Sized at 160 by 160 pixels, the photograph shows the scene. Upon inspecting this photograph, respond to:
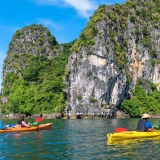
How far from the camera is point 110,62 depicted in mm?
59906

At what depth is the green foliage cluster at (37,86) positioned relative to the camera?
2659 inches

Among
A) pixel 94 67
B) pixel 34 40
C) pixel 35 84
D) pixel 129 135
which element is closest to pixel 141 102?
pixel 94 67

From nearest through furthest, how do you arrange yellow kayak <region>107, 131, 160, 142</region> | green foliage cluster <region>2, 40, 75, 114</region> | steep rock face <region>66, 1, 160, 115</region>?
1. yellow kayak <region>107, 131, 160, 142</region>
2. steep rock face <region>66, 1, 160, 115</region>
3. green foliage cluster <region>2, 40, 75, 114</region>

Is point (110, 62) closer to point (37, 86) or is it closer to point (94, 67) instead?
point (94, 67)

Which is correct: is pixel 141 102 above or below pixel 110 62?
below

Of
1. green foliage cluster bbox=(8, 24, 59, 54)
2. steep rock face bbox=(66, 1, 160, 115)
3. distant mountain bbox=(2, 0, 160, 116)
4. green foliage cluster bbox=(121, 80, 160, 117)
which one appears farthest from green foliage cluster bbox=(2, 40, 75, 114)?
green foliage cluster bbox=(121, 80, 160, 117)

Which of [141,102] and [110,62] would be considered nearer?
[110,62]

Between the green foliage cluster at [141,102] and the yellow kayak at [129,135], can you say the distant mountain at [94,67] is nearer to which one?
the green foliage cluster at [141,102]

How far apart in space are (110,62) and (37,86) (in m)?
23.7

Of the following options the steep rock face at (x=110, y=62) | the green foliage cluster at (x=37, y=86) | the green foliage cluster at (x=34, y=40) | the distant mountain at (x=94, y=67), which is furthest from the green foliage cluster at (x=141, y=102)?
the green foliage cluster at (x=34, y=40)

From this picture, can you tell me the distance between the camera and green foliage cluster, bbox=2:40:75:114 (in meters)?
67.5

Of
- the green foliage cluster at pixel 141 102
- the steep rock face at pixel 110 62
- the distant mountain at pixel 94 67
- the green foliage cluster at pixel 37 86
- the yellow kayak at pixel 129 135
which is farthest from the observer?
the green foliage cluster at pixel 37 86

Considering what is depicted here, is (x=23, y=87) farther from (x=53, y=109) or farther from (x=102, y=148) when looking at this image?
(x=102, y=148)

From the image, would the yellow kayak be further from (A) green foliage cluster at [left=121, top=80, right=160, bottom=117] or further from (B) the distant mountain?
(A) green foliage cluster at [left=121, top=80, right=160, bottom=117]
